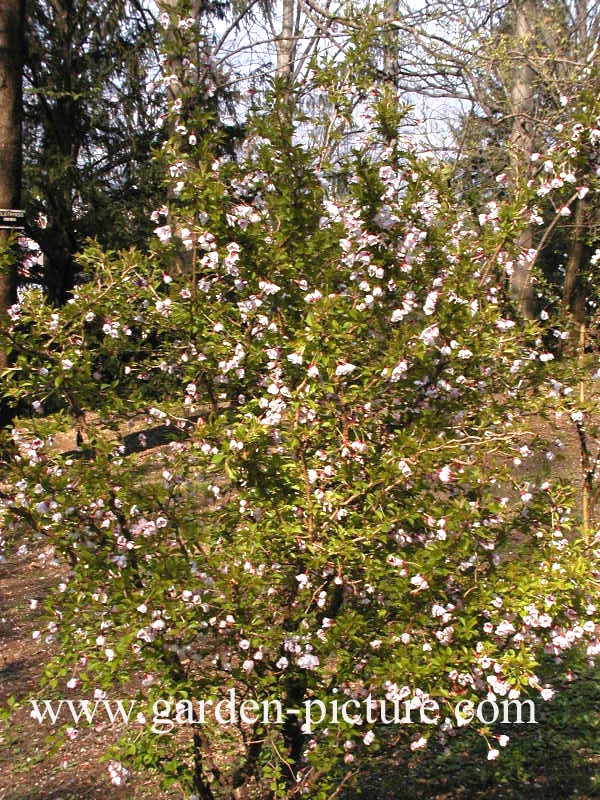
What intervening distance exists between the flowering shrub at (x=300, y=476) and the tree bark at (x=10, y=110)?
10.4 feet

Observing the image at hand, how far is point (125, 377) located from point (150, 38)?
1092 centimetres

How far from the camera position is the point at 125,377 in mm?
3178

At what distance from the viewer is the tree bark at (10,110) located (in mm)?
5848

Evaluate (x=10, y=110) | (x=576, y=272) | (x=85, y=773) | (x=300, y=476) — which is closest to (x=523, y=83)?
(x=576, y=272)

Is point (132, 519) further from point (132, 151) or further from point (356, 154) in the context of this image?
point (132, 151)

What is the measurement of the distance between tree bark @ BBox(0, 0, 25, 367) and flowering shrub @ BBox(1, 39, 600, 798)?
3181 millimetres

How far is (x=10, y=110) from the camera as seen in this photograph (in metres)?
6.01

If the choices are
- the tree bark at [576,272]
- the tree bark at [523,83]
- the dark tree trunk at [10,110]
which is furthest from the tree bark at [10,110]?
the tree bark at [576,272]

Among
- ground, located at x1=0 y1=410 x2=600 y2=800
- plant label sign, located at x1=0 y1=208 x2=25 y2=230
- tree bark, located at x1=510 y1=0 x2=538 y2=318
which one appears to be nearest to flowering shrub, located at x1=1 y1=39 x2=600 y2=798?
ground, located at x1=0 y1=410 x2=600 y2=800

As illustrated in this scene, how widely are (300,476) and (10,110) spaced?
475 cm

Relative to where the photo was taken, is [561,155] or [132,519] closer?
[132,519]

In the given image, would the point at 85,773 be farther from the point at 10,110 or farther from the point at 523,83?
the point at 523,83

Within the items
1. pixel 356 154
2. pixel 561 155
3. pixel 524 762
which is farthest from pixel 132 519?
pixel 524 762

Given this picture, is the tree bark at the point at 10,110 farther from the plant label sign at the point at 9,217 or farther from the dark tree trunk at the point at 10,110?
the plant label sign at the point at 9,217
